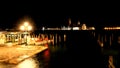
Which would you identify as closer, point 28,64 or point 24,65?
point 24,65

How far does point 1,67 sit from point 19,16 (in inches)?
698

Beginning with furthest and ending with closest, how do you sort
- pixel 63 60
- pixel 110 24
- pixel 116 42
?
pixel 110 24 < pixel 116 42 < pixel 63 60

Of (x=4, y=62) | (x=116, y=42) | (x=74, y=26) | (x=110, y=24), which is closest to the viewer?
(x=4, y=62)

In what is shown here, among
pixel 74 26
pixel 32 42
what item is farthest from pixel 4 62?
pixel 74 26

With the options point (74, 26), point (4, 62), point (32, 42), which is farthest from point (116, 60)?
point (74, 26)

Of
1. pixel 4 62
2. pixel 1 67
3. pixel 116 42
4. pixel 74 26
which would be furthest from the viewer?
pixel 74 26

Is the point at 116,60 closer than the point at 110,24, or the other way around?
the point at 116,60

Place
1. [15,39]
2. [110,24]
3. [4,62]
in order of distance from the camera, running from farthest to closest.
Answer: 1. [110,24]
2. [15,39]
3. [4,62]

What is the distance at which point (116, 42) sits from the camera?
13602mm

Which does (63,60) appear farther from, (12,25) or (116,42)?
(12,25)

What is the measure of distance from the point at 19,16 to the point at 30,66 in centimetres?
1755

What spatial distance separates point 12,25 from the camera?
24.2m

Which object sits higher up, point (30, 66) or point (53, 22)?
point (53, 22)

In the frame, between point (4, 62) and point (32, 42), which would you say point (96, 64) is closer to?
point (4, 62)
